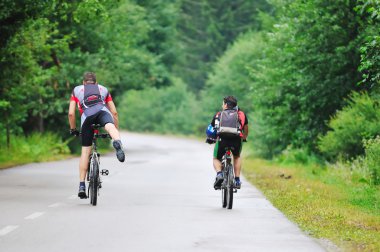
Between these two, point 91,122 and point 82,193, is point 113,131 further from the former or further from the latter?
point 82,193

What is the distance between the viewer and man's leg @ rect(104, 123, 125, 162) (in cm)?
1292

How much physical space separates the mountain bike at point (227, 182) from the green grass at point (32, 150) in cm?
1180

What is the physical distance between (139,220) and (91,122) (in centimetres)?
221

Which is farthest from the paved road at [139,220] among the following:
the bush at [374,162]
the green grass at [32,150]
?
the green grass at [32,150]

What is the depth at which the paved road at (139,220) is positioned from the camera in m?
9.77

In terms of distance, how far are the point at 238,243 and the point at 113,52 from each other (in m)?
30.3

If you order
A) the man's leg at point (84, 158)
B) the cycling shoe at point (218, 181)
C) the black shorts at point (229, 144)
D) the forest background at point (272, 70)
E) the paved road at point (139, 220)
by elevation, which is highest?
the forest background at point (272, 70)

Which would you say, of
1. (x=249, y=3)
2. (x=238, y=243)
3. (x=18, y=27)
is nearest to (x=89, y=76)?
(x=238, y=243)

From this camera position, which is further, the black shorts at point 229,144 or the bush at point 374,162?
the bush at point 374,162

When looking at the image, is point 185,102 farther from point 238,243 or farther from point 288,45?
point 238,243

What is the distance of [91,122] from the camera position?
13.6m

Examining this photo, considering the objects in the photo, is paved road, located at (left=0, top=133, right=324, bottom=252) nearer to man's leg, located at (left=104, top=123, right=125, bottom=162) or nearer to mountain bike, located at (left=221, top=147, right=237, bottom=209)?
mountain bike, located at (left=221, top=147, right=237, bottom=209)

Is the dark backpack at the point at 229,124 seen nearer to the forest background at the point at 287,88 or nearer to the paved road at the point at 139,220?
the paved road at the point at 139,220

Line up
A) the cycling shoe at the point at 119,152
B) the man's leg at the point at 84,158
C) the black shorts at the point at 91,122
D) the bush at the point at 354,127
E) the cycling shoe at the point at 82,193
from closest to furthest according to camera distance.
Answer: the cycling shoe at the point at 119,152, the black shorts at the point at 91,122, the man's leg at the point at 84,158, the cycling shoe at the point at 82,193, the bush at the point at 354,127
